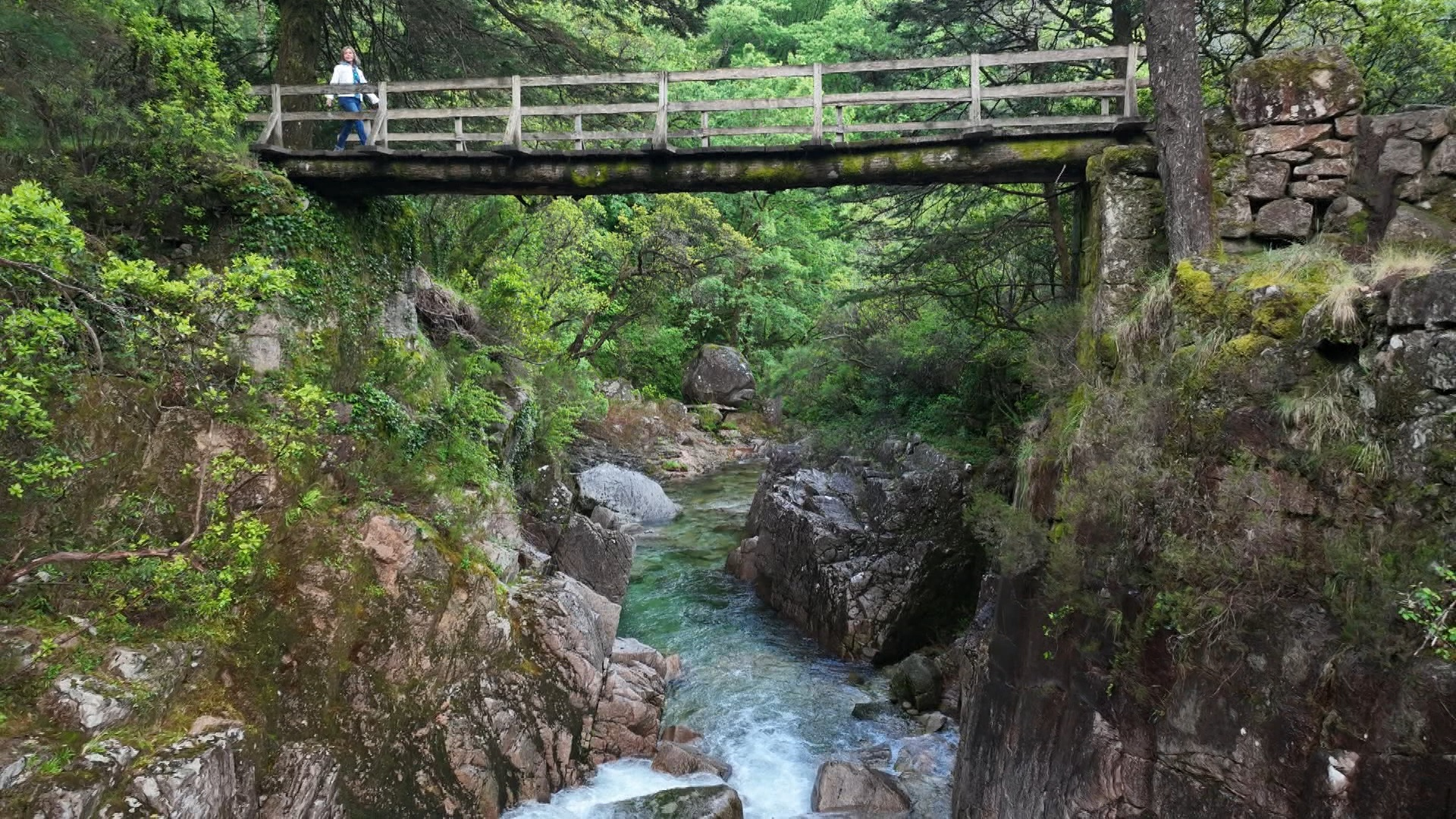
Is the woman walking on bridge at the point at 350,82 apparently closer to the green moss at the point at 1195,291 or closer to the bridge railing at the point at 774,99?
the bridge railing at the point at 774,99

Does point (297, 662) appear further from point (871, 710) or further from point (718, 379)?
point (718, 379)

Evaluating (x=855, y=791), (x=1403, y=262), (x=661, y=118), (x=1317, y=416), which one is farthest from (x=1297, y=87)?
(x=855, y=791)

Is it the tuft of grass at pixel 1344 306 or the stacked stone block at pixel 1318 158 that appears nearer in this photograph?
the tuft of grass at pixel 1344 306

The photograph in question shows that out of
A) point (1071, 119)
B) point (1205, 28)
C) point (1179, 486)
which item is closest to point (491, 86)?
point (1071, 119)

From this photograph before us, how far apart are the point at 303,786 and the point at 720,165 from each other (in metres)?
8.03

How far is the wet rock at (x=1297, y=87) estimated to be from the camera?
8094mm

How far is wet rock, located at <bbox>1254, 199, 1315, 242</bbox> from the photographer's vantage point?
8273mm

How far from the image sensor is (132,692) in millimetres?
6445

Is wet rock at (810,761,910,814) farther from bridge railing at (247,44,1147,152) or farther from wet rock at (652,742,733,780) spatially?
bridge railing at (247,44,1147,152)

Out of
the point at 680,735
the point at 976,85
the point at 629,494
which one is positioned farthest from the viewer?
the point at 629,494

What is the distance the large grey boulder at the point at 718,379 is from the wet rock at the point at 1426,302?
86.3ft

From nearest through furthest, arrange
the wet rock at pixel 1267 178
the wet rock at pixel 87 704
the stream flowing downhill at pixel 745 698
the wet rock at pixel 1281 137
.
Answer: the wet rock at pixel 87 704 < the wet rock at pixel 1281 137 < the wet rock at pixel 1267 178 < the stream flowing downhill at pixel 745 698

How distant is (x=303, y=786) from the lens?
7.41 meters

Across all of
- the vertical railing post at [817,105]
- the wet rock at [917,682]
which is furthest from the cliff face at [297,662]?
the vertical railing post at [817,105]
